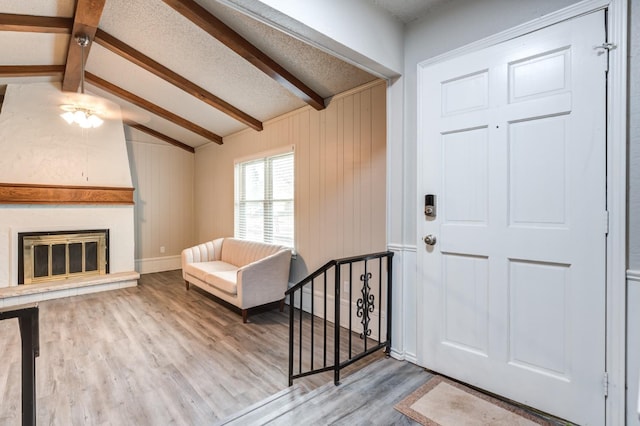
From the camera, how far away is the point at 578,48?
5.50 ft

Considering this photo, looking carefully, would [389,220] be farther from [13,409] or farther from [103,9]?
[103,9]

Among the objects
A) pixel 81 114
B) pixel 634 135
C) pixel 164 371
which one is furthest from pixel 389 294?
pixel 81 114

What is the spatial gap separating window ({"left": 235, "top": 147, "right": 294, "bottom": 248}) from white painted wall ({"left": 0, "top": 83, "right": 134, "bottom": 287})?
1943mm

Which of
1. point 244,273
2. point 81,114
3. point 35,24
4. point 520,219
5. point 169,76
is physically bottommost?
point 244,273

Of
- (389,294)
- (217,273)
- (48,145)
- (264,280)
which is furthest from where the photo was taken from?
(48,145)

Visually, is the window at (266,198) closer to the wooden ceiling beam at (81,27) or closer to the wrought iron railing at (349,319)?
the wrought iron railing at (349,319)

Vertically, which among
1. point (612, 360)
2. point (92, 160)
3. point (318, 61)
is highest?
point (318, 61)

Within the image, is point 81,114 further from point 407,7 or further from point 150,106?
point 407,7

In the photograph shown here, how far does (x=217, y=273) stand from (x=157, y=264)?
2.97 metres

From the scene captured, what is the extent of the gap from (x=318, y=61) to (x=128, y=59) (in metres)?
2.30

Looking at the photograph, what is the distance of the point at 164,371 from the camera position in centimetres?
251

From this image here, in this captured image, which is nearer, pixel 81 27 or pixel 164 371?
pixel 164 371

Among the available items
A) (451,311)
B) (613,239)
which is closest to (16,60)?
(451,311)

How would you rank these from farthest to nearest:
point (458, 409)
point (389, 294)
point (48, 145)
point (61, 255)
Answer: point (61, 255) < point (48, 145) < point (389, 294) < point (458, 409)
